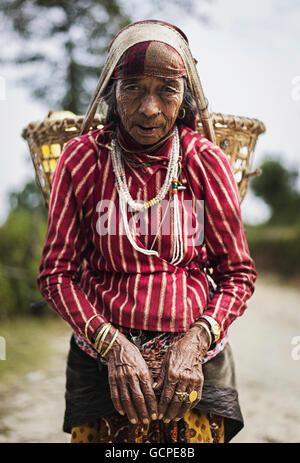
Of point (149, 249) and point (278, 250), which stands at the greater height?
point (278, 250)

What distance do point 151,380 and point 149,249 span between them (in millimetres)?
412

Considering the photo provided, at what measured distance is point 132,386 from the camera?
1395 millimetres

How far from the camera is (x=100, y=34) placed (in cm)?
636

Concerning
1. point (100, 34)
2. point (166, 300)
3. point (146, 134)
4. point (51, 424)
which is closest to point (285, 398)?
point (51, 424)

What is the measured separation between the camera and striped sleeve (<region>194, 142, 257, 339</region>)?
1.52 metres

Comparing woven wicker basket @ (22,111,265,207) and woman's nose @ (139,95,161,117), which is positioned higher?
woven wicker basket @ (22,111,265,207)

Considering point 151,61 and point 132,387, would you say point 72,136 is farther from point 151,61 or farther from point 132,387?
point 132,387

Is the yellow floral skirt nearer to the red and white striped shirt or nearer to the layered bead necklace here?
the red and white striped shirt

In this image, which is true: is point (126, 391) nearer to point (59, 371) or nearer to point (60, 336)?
point (59, 371)

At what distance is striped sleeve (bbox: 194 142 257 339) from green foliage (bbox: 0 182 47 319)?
18.1ft

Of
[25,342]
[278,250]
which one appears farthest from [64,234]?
[278,250]

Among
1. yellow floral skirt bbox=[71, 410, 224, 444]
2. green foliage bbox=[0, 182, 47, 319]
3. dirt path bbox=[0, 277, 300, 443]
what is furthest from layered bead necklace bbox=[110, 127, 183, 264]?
green foliage bbox=[0, 182, 47, 319]

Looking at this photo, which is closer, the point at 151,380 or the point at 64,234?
the point at 151,380

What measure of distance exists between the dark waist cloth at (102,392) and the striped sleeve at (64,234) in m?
0.22
